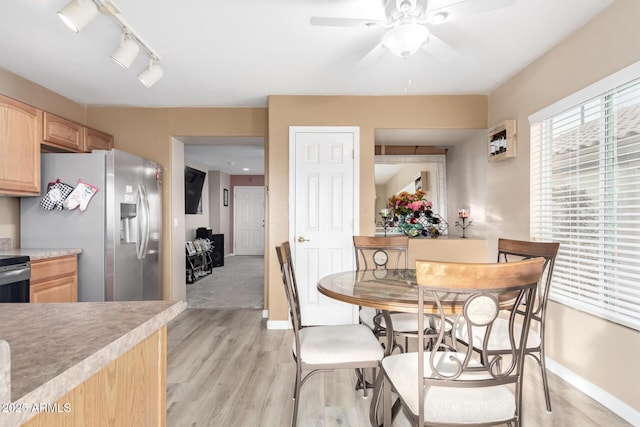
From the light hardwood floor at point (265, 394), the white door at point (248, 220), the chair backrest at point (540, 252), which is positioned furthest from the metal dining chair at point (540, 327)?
the white door at point (248, 220)

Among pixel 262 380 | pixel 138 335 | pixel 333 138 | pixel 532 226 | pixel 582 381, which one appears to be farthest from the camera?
pixel 333 138

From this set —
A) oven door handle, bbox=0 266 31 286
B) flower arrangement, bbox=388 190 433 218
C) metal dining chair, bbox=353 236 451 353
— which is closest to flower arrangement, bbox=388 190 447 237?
flower arrangement, bbox=388 190 433 218

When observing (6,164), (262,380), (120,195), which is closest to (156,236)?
(120,195)

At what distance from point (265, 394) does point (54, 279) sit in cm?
192

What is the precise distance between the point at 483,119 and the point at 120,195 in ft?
12.2

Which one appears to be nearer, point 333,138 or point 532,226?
point 532,226

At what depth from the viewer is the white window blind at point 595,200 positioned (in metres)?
1.96

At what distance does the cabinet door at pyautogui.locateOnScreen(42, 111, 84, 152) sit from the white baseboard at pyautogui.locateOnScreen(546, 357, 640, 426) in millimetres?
4499

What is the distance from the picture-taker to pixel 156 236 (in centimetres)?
377

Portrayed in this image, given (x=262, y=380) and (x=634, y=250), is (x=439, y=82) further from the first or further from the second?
(x=262, y=380)

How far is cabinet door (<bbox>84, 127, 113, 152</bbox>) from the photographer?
3.47 metres

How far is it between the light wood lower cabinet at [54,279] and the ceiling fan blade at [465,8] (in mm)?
3112

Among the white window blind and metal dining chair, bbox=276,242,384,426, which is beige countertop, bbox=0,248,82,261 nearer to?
metal dining chair, bbox=276,242,384,426

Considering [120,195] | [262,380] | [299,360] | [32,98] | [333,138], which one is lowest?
[262,380]
